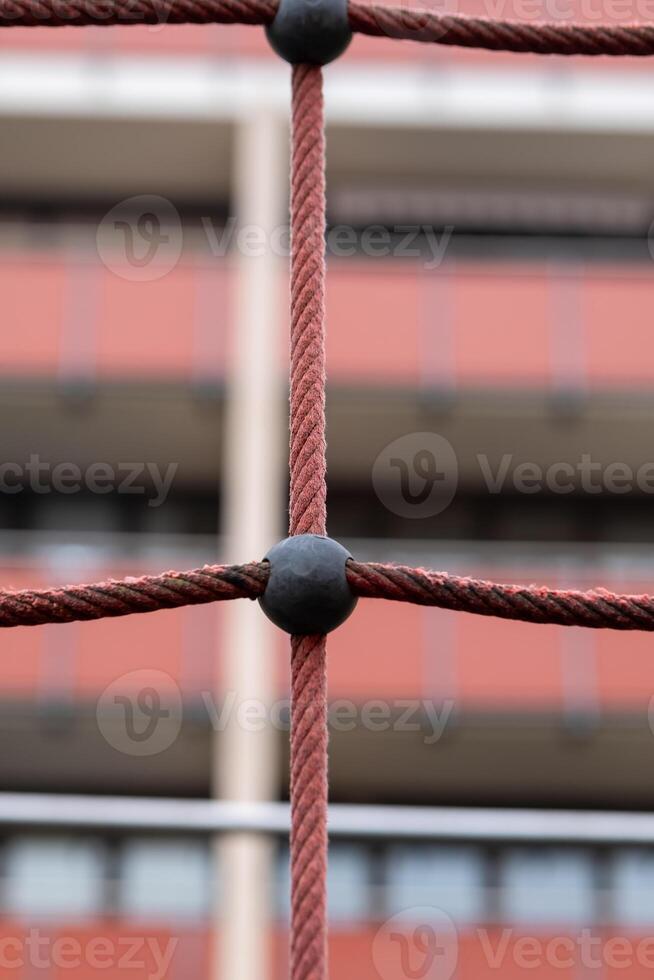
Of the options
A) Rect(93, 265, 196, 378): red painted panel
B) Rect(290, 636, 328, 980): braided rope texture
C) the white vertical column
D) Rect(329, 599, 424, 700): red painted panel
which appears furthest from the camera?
Rect(93, 265, 196, 378): red painted panel

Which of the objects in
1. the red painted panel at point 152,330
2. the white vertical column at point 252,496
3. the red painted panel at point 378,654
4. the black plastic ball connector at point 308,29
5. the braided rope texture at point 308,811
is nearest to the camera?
the braided rope texture at point 308,811

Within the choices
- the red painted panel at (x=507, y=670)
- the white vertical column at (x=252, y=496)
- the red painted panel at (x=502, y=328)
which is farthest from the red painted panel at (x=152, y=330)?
the red painted panel at (x=507, y=670)

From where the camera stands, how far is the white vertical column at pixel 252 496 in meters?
2.70

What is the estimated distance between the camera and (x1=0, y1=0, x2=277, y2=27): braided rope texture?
0.49 meters

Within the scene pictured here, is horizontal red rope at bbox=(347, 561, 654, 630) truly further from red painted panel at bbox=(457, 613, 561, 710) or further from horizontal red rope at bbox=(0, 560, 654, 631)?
red painted panel at bbox=(457, 613, 561, 710)

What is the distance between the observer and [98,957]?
268cm

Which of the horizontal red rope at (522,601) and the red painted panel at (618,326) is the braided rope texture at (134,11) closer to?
the horizontal red rope at (522,601)

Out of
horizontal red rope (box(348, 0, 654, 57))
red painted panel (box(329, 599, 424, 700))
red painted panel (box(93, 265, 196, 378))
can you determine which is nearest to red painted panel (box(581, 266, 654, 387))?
red painted panel (box(329, 599, 424, 700))

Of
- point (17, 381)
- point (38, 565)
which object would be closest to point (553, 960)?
point (38, 565)

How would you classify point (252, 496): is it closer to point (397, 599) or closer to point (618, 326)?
point (618, 326)

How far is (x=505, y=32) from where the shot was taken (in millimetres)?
499

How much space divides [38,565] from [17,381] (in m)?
0.49

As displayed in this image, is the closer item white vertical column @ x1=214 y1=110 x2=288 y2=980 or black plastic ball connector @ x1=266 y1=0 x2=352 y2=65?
black plastic ball connector @ x1=266 y1=0 x2=352 y2=65

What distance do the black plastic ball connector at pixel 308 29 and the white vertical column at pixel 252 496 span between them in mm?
2384
